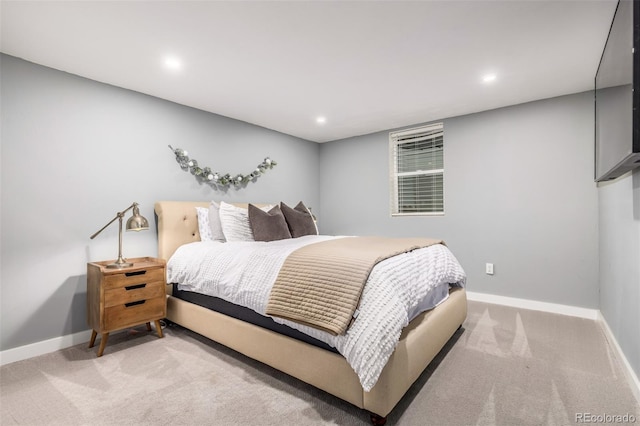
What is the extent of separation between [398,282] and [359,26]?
5.36 feet

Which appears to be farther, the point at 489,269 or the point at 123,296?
the point at 489,269

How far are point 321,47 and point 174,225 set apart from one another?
2.16 m

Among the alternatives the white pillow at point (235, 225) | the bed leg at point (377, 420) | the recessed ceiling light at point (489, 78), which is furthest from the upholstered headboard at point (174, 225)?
the recessed ceiling light at point (489, 78)

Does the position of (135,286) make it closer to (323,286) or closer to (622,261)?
(323,286)

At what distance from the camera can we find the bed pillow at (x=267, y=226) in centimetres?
300

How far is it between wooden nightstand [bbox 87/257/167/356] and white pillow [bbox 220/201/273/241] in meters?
0.66

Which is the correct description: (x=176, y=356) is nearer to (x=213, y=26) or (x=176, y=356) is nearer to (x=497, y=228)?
(x=213, y=26)

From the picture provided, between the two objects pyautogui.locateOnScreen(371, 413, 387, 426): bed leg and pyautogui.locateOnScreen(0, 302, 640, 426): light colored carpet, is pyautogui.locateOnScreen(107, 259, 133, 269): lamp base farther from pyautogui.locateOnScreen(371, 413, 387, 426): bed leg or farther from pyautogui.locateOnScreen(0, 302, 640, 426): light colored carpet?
pyautogui.locateOnScreen(371, 413, 387, 426): bed leg

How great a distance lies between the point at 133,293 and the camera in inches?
94.7

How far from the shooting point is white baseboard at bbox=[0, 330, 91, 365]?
2.21m

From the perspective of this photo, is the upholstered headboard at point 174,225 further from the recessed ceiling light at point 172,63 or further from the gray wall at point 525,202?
the gray wall at point 525,202

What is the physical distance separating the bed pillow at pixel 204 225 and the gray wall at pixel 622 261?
330cm

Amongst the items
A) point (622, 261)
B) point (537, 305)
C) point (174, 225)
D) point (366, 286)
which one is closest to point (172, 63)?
point (174, 225)

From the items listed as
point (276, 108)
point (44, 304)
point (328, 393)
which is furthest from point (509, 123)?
point (44, 304)
